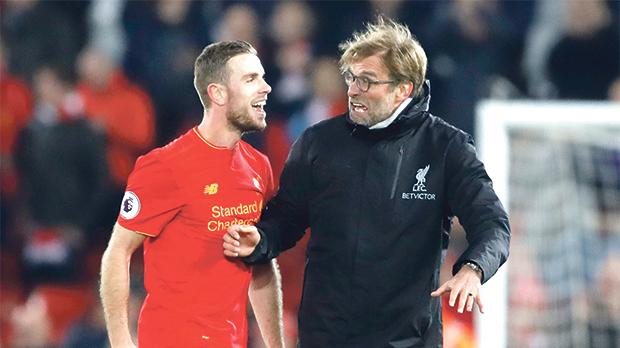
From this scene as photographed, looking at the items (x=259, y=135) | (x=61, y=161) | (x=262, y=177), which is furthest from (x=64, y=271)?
(x=262, y=177)

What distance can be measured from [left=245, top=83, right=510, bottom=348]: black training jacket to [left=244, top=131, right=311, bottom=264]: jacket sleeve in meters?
0.05

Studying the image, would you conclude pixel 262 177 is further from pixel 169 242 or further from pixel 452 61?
pixel 452 61

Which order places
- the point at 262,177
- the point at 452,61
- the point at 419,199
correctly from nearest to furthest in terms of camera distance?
the point at 419,199 < the point at 262,177 < the point at 452,61

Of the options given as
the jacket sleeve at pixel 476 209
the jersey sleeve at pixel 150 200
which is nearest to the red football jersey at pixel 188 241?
the jersey sleeve at pixel 150 200

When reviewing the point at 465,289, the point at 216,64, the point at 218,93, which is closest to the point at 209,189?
the point at 218,93

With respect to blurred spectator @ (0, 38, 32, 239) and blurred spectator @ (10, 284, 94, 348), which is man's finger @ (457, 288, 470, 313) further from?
blurred spectator @ (0, 38, 32, 239)

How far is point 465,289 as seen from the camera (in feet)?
16.5

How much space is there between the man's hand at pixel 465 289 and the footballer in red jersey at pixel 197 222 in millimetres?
938

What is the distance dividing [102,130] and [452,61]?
2589 millimetres

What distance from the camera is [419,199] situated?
5438 mm

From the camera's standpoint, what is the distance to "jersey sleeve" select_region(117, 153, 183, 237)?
555cm

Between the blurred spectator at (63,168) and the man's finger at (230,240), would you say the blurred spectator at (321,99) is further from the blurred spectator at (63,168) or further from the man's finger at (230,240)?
the man's finger at (230,240)

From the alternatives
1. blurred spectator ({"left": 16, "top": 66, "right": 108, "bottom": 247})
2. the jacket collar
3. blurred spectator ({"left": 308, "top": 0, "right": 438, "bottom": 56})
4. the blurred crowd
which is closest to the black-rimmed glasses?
the jacket collar

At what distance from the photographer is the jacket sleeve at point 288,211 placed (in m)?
5.61
